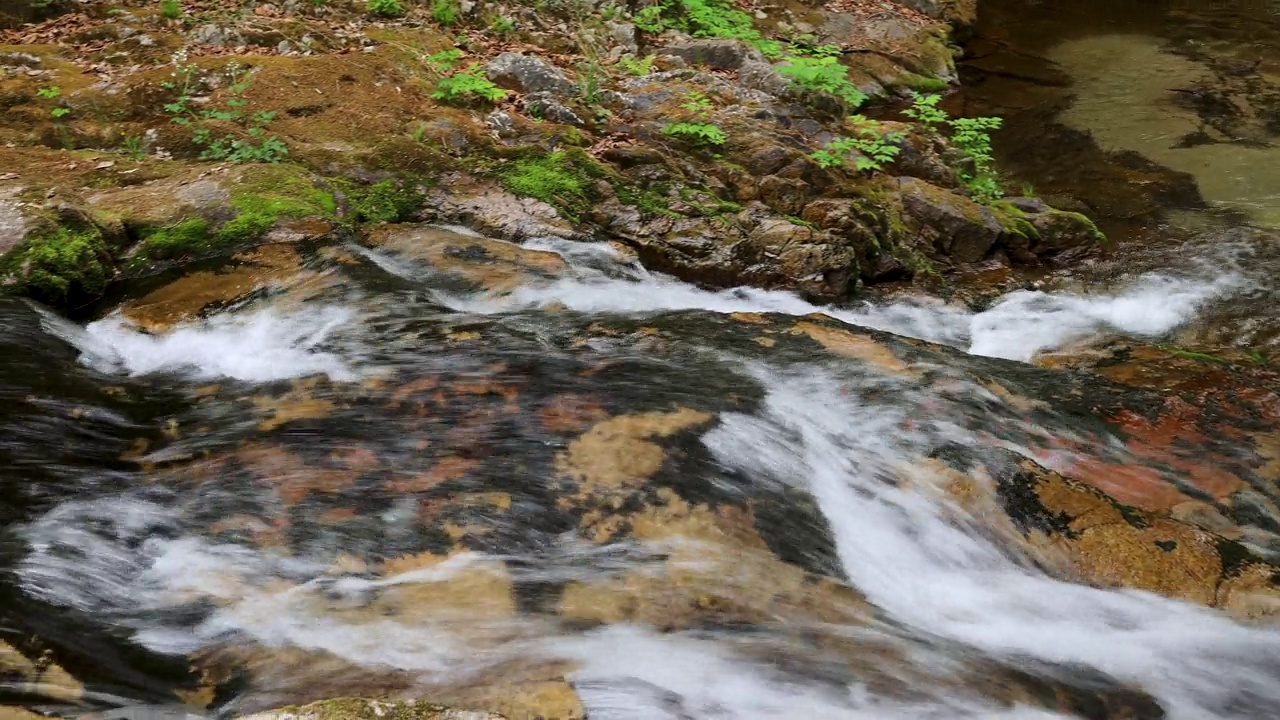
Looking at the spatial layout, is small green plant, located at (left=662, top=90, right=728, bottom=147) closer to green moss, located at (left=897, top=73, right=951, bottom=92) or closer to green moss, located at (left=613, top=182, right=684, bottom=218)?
green moss, located at (left=613, top=182, right=684, bottom=218)

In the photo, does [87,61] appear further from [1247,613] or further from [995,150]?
[995,150]

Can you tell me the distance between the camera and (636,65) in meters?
9.47

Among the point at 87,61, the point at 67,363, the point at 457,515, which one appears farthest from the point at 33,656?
the point at 87,61

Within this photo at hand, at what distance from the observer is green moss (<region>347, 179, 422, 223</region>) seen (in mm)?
6348

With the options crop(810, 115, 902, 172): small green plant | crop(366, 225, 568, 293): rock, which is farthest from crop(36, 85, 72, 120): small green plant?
crop(810, 115, 902, 172): small green plant

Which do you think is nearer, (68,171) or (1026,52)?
(68,171)

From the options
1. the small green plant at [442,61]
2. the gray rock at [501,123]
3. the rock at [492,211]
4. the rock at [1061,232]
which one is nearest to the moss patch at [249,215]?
the rock at [492,211]

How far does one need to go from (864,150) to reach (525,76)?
3.77 metres

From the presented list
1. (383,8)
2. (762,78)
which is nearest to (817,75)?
(762,78)

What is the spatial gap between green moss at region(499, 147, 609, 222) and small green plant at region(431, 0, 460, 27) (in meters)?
3.01

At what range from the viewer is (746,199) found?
25.1ft

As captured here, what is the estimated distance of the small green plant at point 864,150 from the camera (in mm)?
8125

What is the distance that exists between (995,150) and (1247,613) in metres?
8.95

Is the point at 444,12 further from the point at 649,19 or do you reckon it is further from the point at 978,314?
the point at 978,314
